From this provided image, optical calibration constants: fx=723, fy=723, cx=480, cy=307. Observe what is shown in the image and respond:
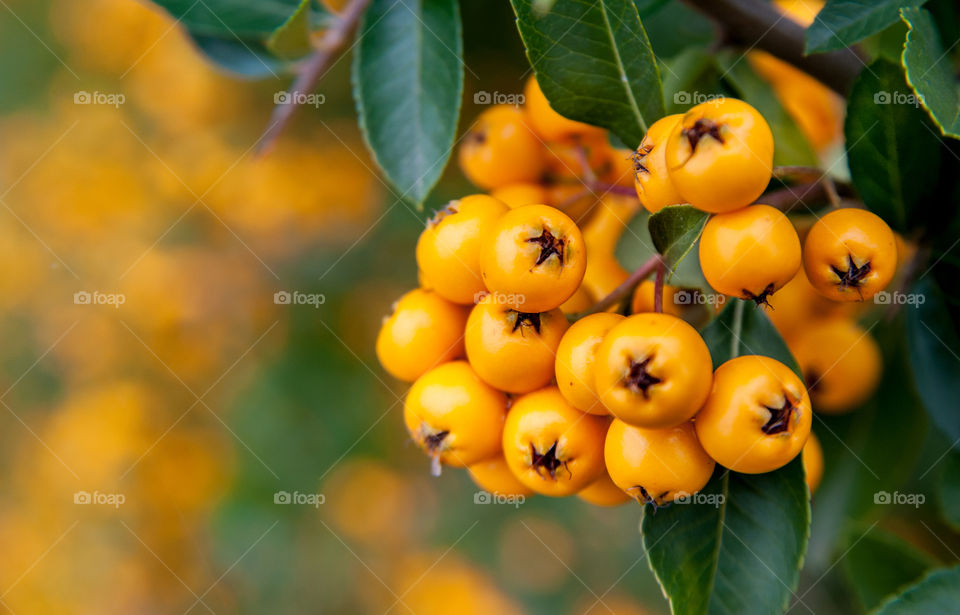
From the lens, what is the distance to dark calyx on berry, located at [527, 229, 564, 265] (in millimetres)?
998

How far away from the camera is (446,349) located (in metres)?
1.22

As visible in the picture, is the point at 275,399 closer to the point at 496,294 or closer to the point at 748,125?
the point at 496,294

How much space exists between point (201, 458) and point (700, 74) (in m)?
2.76

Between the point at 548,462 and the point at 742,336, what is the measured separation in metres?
0.41

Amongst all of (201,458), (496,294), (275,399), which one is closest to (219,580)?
(201,458)

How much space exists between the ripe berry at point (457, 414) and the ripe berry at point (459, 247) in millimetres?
136

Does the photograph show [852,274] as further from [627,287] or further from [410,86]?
[410,86]

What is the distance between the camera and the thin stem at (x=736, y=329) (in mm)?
1196

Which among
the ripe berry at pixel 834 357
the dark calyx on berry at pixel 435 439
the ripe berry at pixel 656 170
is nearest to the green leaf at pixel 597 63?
the ripe berry at pixel 656 170

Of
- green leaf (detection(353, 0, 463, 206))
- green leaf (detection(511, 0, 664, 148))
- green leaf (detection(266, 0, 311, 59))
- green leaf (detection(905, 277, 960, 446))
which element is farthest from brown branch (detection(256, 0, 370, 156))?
green leaf (detection(905, 277, 960, 446))

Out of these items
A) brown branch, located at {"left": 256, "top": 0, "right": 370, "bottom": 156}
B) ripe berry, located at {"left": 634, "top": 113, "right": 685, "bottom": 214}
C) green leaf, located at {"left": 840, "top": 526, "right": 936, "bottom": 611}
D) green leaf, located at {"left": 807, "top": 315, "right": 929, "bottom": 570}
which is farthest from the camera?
green leaf, located at {"left": 807, "top": 315, "right": 929, "bottom": 570}

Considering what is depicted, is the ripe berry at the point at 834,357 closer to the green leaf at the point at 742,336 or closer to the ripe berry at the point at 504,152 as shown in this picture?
the green leaf at the point at 742,336

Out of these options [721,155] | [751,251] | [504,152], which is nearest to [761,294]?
[751,251]

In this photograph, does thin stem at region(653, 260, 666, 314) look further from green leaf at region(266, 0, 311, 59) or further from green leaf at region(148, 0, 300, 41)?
green leaf at region(148, 0, 300, 41)
